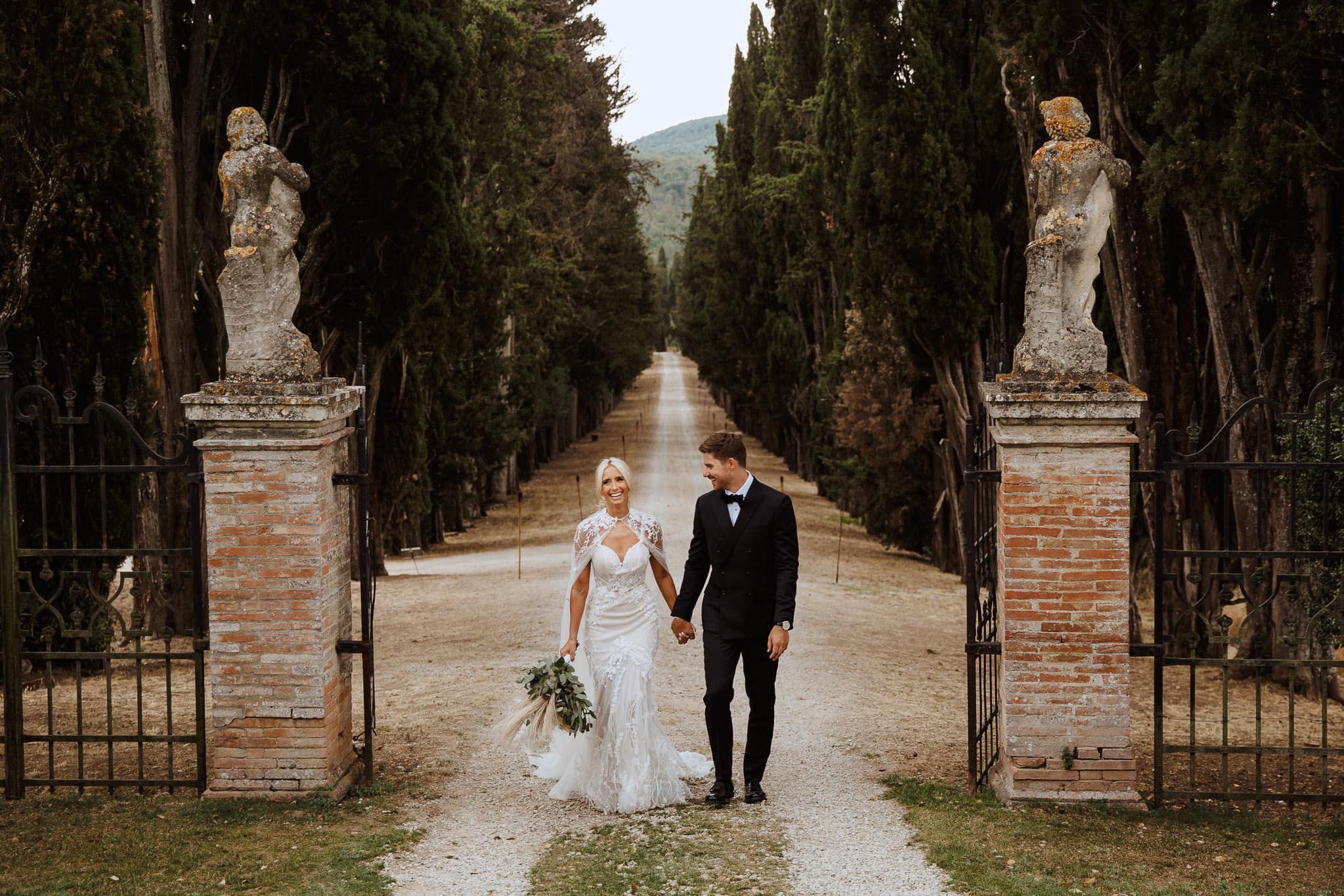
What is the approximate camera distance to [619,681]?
6875 mm

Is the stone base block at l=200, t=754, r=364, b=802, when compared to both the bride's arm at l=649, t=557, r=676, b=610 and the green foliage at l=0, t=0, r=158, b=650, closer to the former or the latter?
the bride's arm at l=649, t=557, r=676, b=610

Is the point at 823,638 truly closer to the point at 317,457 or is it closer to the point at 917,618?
the point at 917,618

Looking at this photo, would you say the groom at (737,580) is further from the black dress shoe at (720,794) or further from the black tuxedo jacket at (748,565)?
the black dress shoe at (720,794)

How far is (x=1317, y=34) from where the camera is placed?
9.10m

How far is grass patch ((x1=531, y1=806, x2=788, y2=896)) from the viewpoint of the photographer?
5727mm

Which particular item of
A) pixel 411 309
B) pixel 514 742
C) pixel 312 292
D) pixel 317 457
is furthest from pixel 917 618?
pixel 317 457

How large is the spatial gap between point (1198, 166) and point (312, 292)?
9132 millimetres

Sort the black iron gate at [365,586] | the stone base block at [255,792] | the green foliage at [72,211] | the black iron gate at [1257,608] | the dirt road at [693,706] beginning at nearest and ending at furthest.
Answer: the dirt road at [693,706] < the black iron gate at [1257,608] < the stone base block at [255,792] < the black iron gate at [365,586] < the green foliage at [72,211]

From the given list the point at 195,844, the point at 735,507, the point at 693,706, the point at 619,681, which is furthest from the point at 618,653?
the point at 693,706

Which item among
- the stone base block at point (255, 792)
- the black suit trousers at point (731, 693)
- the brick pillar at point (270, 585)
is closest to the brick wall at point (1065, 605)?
the black suit trousers at point (731, 693)

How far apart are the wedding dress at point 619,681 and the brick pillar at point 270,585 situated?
4.38ft

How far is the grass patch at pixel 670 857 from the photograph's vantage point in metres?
5.73

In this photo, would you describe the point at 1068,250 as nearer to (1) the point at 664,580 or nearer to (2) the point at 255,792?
(1) the point at 664,580

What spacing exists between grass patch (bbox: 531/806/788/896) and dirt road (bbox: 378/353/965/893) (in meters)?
0.12
